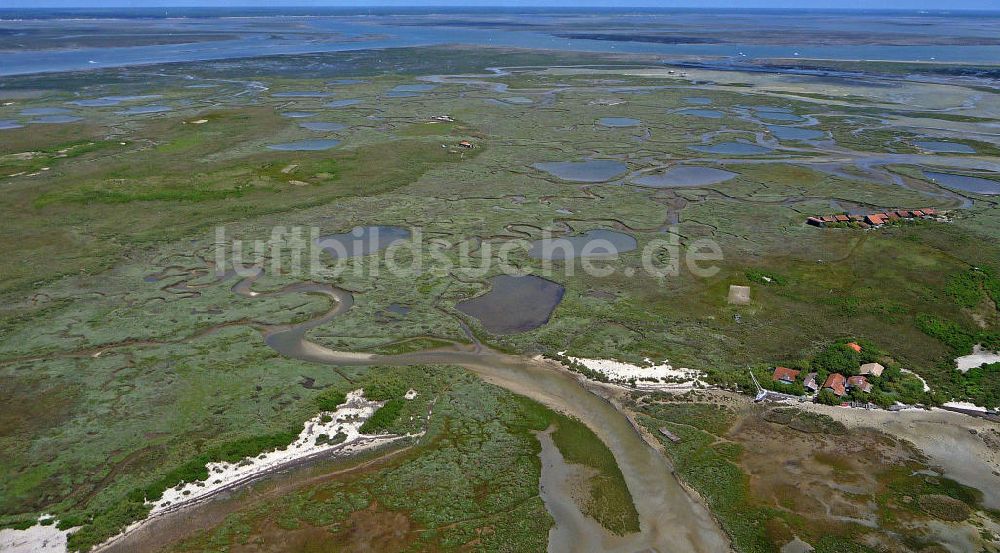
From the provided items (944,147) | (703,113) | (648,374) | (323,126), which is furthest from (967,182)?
(323,126)

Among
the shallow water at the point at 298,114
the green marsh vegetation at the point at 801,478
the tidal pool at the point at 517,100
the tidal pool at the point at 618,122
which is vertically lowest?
the green marsh vegetation at the point at 801,478

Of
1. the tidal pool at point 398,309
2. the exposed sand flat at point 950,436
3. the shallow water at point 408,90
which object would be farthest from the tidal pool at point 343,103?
the exposed sand flat at point 950,436

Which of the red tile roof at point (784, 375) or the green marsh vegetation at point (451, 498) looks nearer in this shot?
the green marsh vegetation at point (451, 498)

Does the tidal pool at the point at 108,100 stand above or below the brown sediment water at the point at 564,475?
above

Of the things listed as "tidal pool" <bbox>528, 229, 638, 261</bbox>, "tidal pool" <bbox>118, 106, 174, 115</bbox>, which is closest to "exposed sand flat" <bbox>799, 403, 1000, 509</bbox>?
"tidal pool" <bbox>528, 229, 638, 261</bbox>

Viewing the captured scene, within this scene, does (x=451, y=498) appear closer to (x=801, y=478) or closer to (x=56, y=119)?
(x=801, y=478)

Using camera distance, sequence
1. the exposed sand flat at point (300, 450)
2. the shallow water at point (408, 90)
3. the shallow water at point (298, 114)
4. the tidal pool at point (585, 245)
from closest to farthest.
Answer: the exposed sand flat at point (300, 450) < the tidal pool at point (585, 245) < the shallow water at point (298, 114) < the shallow water at point (408, 90)

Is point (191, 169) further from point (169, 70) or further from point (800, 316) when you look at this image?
point (169, 70)

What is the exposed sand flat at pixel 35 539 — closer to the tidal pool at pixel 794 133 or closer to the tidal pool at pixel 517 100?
the tidal pool at pixel 794 133
